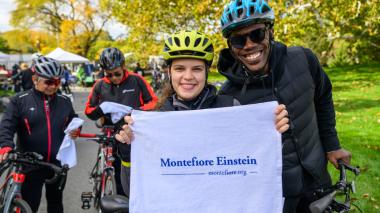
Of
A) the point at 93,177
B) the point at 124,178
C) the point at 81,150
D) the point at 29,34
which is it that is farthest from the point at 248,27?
the point at 29,34

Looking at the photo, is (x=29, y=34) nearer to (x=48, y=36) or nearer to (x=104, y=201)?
(x=48, y=36)

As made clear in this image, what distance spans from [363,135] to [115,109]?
6.22m

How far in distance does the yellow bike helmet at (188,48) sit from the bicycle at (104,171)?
8.74ft

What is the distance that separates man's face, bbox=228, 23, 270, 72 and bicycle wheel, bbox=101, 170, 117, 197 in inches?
123

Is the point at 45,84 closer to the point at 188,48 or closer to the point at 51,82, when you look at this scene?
the point at 51,82

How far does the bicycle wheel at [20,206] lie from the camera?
3.93m

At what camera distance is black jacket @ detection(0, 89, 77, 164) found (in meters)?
4.09

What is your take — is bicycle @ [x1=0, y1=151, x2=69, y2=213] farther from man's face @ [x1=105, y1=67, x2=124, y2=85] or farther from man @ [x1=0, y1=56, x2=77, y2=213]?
man's face @ [x1=105, y1=67, x2=124, y2=85]

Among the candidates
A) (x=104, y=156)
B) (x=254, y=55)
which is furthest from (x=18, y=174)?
(x=254, y=55)

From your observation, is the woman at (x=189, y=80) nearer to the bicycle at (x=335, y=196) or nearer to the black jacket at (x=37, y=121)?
the bicycle at (x=335, y=196)

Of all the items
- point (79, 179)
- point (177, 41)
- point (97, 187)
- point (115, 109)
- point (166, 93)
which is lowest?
point (79, 179)

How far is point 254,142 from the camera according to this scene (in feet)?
7.62

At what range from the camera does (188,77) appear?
2.54 m

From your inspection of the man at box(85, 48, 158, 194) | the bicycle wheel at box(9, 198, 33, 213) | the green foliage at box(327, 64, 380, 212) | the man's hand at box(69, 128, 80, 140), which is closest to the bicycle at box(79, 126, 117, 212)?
the man at box(85, 48, 158, 194)
